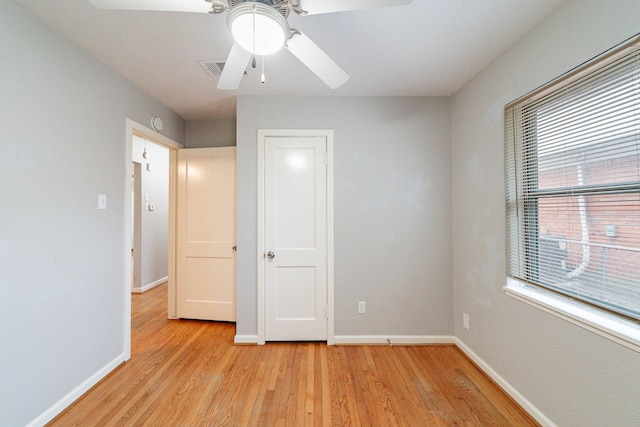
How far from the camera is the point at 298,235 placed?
2764 millimetres

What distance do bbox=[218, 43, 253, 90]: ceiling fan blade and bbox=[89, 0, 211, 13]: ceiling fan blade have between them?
0.66 feet

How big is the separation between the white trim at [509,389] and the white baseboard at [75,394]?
3.04m

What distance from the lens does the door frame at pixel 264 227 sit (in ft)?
8.91

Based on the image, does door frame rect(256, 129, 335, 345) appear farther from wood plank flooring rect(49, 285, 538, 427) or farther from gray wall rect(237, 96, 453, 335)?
wood plank flooring rect(49, 285, 538, 427)

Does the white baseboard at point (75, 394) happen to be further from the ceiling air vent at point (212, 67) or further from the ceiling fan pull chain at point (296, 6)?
the ceiling fan pull chain at point (296, 6)

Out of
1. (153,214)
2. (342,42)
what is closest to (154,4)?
(342,42)

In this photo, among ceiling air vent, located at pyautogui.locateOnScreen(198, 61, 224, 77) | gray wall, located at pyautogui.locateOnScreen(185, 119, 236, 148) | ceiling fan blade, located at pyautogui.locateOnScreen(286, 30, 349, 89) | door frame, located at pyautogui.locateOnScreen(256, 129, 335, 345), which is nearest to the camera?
ceiling fan blade, located at pyautogui.locateOnScreen(286, 30, 349, 89)

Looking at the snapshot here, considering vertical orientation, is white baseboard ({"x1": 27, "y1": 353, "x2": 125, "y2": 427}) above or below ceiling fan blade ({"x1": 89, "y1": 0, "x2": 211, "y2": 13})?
A: below

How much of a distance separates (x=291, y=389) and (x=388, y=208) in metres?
1.80

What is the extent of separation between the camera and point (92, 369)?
80.9 inches

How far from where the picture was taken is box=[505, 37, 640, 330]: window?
4.21 feet

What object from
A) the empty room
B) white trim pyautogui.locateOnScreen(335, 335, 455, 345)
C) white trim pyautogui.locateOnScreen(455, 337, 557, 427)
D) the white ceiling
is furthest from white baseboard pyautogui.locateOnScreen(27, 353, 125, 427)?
white trim pyautogui.locateOnScreen(455, 337, 557, 427)

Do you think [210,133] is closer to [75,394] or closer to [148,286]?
[75,394]

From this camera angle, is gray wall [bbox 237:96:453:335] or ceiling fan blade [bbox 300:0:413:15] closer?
ceiling fan blade [bbox 300:0:413:15]
